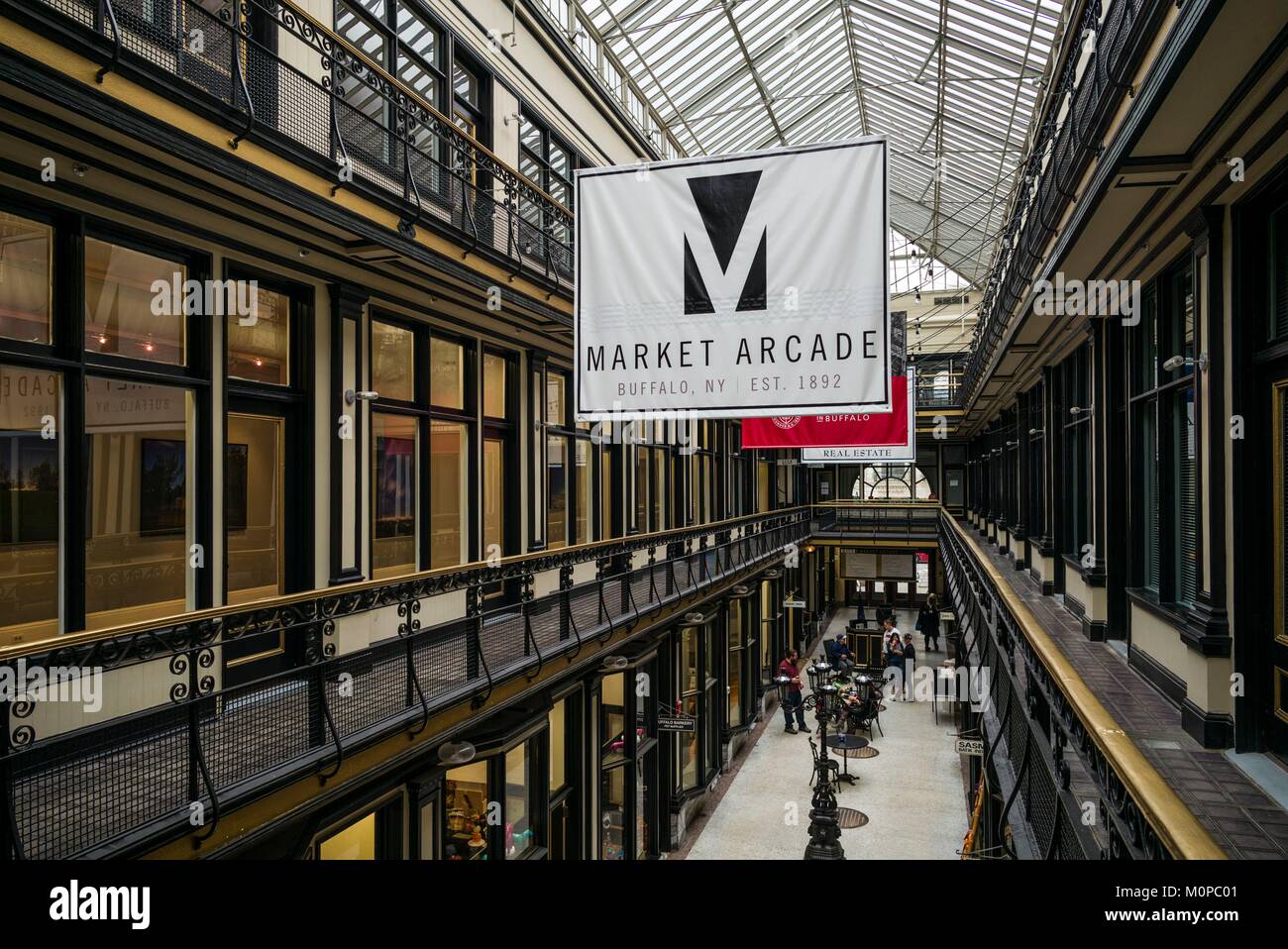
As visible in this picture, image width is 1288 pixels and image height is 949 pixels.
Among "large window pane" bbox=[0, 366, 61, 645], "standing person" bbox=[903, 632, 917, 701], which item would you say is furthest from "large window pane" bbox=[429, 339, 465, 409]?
"standing person" bbox=[903, 632, 917, 701]

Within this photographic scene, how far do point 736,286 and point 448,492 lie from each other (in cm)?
662

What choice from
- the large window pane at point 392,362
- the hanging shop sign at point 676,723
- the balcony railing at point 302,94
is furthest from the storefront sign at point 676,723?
the balcony railing at point 302,94

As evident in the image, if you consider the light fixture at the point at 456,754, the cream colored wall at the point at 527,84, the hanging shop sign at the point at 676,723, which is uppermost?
the cream colored wall at the point at 527,84

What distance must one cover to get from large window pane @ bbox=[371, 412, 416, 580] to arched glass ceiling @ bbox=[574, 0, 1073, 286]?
966cm

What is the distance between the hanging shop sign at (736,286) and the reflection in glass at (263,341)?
12.4ft

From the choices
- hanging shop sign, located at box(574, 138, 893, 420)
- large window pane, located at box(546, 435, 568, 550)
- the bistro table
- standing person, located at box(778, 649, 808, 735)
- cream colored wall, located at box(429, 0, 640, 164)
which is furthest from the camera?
standing person, located at box(778, 649, 808, 735)

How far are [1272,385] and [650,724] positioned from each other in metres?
10.6

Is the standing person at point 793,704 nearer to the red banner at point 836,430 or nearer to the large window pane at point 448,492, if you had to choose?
the red banner at point 836,430

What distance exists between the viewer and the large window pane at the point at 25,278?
16.6ft

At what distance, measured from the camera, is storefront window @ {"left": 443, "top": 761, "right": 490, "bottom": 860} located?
26.8ft

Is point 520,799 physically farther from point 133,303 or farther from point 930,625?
point 930,625

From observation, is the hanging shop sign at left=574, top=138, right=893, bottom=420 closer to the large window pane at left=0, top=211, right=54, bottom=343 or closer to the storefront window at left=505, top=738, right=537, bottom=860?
the large window pane at left=0, top=211, right=54, bottom=343

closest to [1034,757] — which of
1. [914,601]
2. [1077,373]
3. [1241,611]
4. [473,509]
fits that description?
[1241,611]

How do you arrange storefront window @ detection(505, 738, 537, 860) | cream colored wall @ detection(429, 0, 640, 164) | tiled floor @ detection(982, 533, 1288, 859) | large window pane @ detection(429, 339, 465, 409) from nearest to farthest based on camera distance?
1. tiled floor @ detection(982, 533, 1288, 859)
2. storefront window @ detection(505, 738, 537, 860)
3. large window pane @ detection(429, 339, 465, 409)
4. cream colored wall @ detection(429, 0, 640, 164)
